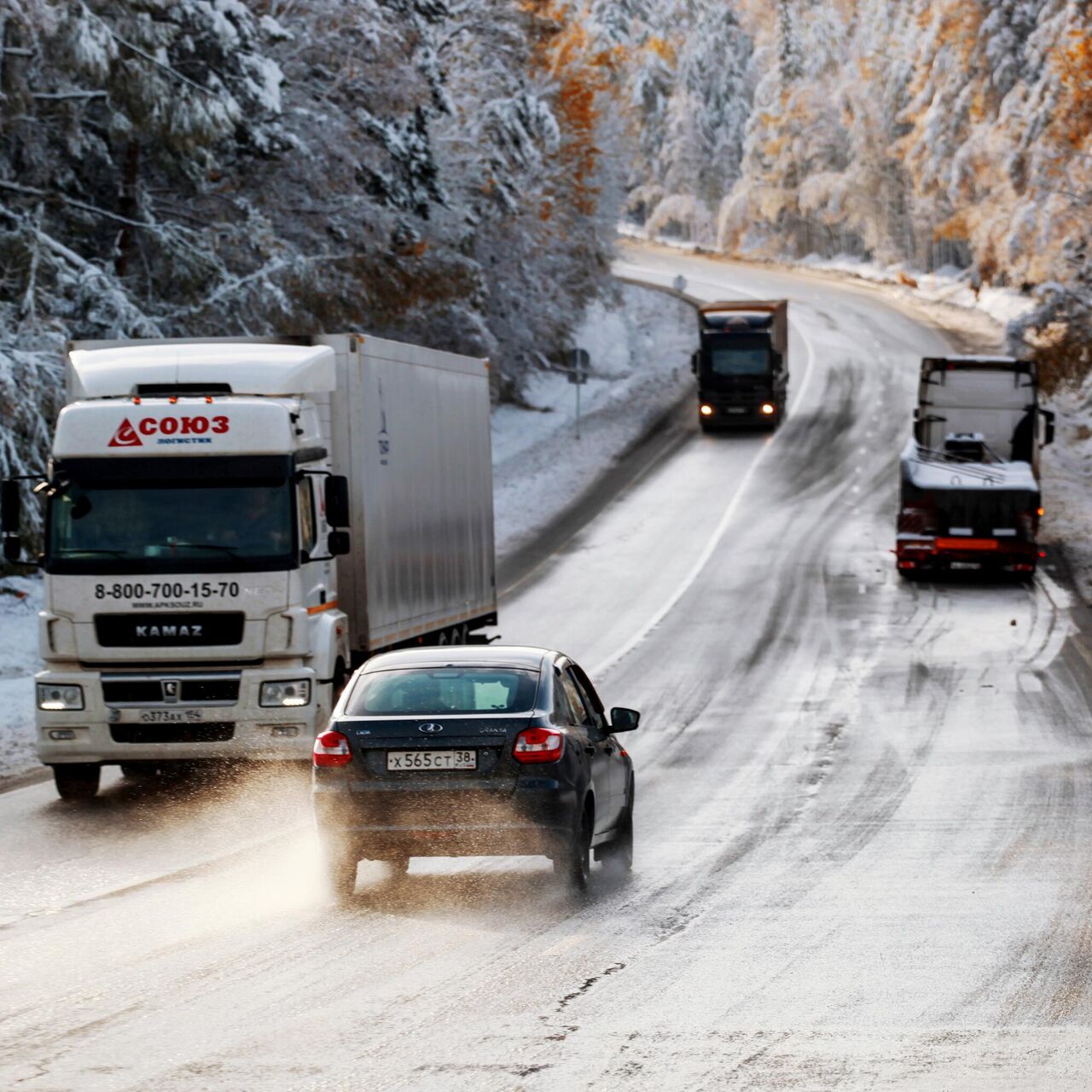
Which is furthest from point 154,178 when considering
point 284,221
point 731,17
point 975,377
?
point 731,17

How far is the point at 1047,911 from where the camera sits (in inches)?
431

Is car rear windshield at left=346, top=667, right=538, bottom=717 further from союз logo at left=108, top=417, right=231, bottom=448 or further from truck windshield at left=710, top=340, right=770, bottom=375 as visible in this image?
truck windshield at left=710, top=340, right=770, bottom=375

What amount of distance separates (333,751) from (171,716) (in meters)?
4.43

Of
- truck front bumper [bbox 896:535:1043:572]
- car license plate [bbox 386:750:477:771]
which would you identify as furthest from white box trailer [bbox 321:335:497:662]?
truck front bumper [bbox 896:535:1043:572]

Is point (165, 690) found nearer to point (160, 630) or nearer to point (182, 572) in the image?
point (160, 630)

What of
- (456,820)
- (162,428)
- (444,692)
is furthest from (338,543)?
(456,820)

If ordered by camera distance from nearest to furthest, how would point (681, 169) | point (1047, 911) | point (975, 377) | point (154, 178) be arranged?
1. point (1047, 911)
2. point (154, 178)
3. point (975, 377)
4. point (681, 169)

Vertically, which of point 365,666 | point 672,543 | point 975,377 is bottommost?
point 672,543

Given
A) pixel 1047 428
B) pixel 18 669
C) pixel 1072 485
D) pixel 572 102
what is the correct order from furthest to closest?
1. pixel 572 102
2. pixel 1072 485
3. pixel 1047 428
4. pixel 18 669

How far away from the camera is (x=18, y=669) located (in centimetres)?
2388

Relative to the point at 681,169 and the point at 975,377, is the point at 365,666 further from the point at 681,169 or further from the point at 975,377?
the point at 681,169

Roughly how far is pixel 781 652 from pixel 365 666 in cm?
1528

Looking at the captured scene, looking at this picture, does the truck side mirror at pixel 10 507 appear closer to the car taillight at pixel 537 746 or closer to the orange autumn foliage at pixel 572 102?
the car taillight at pixel 537 746

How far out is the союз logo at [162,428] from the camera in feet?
50.4
